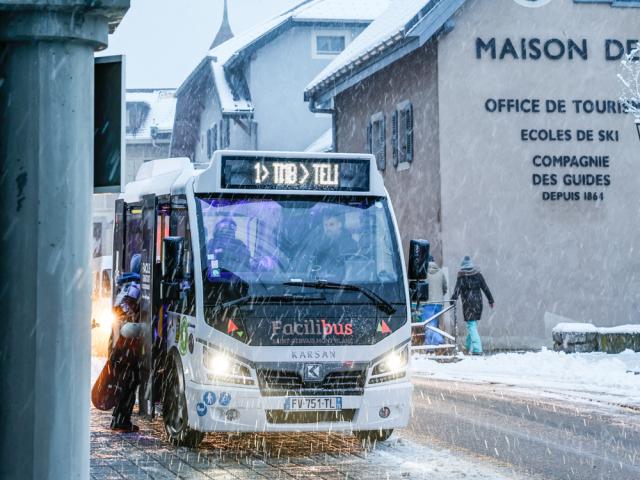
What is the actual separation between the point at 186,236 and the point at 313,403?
200 cm

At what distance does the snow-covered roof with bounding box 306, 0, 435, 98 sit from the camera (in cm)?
2464

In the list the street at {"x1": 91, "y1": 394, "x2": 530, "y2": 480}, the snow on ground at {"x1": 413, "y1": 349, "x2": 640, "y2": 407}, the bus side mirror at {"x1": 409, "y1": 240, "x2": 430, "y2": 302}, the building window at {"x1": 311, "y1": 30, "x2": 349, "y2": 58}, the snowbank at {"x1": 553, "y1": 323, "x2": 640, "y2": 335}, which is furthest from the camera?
the building window at {"x1": 311, "y1": 30, "x2": 349, "y2": 58}

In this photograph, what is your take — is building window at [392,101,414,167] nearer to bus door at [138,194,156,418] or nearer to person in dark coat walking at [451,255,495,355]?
person in dark coat walking at [451,255,495,355]

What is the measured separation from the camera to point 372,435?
10500mm

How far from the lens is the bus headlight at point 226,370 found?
9555 millimetres

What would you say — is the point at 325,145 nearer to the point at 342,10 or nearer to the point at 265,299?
the point at 342,10

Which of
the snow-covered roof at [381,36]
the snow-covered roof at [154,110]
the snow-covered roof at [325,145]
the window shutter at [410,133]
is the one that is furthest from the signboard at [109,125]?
the snow-covered roof at [154,110]

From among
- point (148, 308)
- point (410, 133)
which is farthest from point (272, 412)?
point (410, 133)

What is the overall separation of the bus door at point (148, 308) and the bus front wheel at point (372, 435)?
82.0 inches

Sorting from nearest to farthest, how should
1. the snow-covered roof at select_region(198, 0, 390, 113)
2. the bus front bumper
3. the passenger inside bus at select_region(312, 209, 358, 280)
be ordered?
the bus front bumper
the passenger inside bus at select_region(312, 209, 358, 280)
the snow-covered roof at select_region(198, 0, 390, 113)

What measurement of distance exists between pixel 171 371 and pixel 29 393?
6.73 metres

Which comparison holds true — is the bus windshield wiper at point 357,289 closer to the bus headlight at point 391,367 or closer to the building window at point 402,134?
the bus headlight at point 391,367

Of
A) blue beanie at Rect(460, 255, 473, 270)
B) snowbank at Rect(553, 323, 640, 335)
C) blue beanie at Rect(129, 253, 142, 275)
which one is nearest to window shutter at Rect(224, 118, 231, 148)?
blue beanie at Rect(460, 255, 473, 270)

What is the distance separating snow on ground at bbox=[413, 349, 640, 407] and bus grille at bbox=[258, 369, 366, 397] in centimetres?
545
